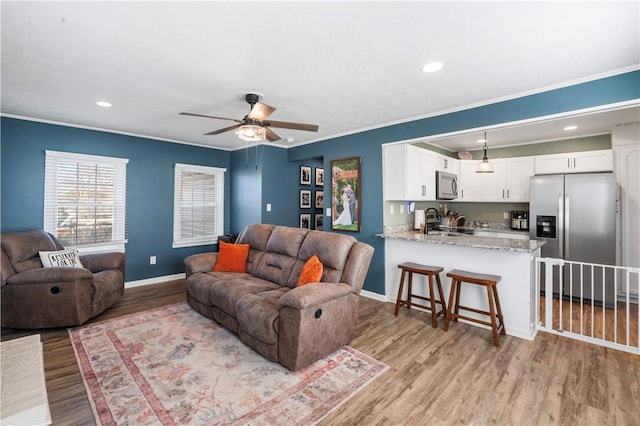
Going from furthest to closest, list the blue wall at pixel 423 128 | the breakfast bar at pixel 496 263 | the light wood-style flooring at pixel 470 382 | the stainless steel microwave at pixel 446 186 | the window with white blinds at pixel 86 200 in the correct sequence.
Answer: the stainless steel microwave at pixel 446 186 < the window with white blinds at pixel 86 200 < the breakfast bar at pixel 496 263 < the blue wall at pixel 423 128 < the light wood-style flooring at pixel 470 382

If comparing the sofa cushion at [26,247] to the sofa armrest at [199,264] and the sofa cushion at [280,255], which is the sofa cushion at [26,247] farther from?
the sofa cushion at [280,255]

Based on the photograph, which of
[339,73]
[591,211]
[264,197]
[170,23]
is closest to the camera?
[170,23]

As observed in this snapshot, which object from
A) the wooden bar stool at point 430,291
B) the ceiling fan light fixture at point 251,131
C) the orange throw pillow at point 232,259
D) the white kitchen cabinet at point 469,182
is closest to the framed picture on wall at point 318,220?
the orange throw pillow at point 232,259

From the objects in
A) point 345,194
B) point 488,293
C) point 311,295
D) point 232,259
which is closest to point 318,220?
point 345,194

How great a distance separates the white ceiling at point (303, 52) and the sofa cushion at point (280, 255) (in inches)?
59.8

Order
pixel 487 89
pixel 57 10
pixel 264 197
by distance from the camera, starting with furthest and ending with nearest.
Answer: pixel 264 197
pixel 487 89
pixel 57 10

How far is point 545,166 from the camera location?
15.4 feet

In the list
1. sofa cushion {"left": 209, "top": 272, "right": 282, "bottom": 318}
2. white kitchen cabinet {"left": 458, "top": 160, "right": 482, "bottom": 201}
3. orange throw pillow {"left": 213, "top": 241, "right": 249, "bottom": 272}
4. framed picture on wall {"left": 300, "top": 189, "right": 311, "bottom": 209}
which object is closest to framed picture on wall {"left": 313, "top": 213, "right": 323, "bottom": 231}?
framed picture on wall {"left": 300, "top": 189, "right": 311, "bottom": 209}

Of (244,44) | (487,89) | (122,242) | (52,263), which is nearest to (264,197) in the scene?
(122,242)

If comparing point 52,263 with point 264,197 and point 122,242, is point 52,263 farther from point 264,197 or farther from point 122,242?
point 264,197

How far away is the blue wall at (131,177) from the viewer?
3812 millimetres

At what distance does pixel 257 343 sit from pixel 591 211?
460cm

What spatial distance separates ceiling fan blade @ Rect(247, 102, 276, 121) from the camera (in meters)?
2.69

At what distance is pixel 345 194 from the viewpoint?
4762 mm
